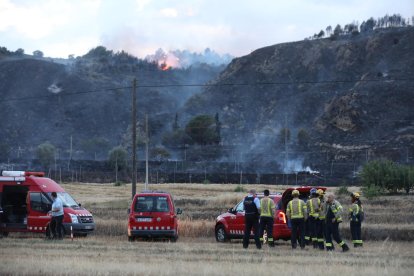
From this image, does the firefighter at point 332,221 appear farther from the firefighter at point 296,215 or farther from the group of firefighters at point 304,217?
the firefighter at point 296,215

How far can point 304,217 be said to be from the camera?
24.3 m

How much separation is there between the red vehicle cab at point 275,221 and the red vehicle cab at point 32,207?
16.4 feet

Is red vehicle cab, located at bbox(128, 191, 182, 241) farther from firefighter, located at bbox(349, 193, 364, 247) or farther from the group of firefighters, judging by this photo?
firefighter, located at bbox(349, 193, 364, 247)

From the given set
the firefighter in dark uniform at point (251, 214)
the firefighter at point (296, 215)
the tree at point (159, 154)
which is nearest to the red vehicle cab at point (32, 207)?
the firefighter in dark uniform at point (251, 214)

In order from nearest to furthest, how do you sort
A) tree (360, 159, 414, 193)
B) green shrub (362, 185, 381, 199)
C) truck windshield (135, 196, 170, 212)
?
truck windshield (135, 196, 170, 212) → green shrub (362, 185, 381, 199) → tree (360, 159, 414, 193)

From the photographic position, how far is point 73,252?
69.7ft

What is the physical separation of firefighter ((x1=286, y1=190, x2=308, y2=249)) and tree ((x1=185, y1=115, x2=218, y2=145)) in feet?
291

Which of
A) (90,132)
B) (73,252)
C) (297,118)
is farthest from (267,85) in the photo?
(73,252)

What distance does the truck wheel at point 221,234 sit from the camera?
1087 inches

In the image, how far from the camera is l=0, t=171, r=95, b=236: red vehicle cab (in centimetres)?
2858

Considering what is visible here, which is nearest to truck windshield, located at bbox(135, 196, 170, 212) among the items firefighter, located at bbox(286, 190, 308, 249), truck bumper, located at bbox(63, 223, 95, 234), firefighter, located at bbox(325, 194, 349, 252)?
truck bumper, located at bbox(63, 223, 95, 234)

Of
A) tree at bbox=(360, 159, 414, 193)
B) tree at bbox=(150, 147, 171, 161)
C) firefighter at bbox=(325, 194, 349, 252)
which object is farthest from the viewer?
tree at bbox=(150, 147, 171, 161)

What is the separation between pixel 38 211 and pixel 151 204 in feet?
14.5

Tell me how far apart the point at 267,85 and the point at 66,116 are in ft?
117
